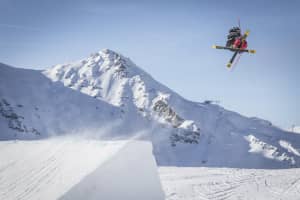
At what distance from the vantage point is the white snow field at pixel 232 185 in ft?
53.0

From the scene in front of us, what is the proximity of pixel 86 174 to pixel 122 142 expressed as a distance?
1125mm

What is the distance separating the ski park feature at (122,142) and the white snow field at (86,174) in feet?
0.06

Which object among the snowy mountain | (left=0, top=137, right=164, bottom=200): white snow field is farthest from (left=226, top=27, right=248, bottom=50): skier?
the snowy mountain

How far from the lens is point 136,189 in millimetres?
4258

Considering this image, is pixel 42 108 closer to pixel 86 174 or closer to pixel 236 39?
pixel 236 39

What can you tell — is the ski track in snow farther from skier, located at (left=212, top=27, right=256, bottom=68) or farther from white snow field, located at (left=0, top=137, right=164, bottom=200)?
skier, located at (left=212, top=27, right=256, bottom=68)

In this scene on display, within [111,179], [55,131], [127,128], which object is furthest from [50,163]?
[127,128]

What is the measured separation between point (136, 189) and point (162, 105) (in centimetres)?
8985

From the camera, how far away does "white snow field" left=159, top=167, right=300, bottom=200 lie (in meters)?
→ 16.1

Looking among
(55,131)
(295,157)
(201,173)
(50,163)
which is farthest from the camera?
(295,157)

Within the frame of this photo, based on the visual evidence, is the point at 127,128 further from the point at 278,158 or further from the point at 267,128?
the point at 267,128

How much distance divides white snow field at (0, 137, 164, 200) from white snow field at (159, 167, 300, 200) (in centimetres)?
1117

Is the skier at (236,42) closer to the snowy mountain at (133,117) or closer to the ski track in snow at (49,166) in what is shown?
the ski track in snow at (49,166)

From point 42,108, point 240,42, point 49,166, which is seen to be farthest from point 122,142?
point 42,108
